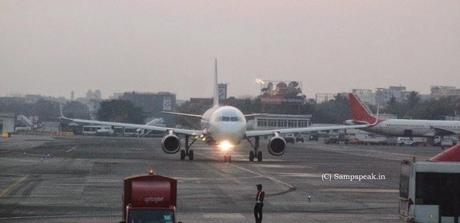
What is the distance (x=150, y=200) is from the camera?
2398cm

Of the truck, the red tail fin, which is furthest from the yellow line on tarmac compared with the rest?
the red tail fin

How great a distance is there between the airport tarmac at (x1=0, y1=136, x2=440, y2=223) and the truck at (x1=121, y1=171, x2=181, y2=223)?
19.5ft

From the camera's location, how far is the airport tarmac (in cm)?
3195

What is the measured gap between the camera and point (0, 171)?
171ft

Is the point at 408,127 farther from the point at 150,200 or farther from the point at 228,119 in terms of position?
the point at 150,200

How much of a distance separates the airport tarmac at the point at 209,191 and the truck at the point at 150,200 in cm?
595

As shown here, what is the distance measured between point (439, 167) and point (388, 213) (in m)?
8.39

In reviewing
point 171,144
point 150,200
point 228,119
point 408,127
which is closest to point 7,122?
point 408,127

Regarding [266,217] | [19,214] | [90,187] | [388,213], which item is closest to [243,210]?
[266,217]

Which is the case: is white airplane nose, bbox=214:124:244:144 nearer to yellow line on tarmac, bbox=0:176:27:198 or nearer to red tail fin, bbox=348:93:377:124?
yellow line on tarmac, bbox=0:176:27:198

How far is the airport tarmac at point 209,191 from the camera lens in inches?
1258

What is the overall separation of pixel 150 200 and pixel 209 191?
17464mm

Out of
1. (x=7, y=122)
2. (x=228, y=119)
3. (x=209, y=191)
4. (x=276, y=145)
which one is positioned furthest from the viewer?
(x=7, y=122)

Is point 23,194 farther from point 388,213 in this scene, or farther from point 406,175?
point 406,175
